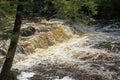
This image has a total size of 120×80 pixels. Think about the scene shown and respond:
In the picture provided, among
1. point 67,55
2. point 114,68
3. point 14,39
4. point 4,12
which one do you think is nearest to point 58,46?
point 67,55

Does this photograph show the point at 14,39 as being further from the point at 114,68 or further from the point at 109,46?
the point at 109,46

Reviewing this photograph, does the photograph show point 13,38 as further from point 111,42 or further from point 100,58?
point 111,42

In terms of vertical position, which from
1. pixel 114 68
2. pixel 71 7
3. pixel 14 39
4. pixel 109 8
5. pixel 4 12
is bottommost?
pixel 109 8

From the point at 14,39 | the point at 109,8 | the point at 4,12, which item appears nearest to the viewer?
the point at 4,12

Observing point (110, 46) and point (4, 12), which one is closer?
point (4, 12)

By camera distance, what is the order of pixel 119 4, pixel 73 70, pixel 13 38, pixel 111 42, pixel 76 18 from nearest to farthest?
pixel 13 38 → pixel 76 18 → pixel 73 70 → pixel 111 42 → pixel 119 4

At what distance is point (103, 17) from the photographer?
28547 mm

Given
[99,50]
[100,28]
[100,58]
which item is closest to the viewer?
[100,58]

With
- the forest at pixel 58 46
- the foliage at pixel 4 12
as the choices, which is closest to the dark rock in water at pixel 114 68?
the forest at pixel 58 46

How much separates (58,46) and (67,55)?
2113 millimetres

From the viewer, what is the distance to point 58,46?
1750cm

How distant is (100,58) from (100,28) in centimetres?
986

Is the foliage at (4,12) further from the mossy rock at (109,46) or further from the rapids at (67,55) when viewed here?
the mossy rock at (109,46)

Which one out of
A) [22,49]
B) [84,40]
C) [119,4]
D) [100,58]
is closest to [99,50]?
[100,58]
